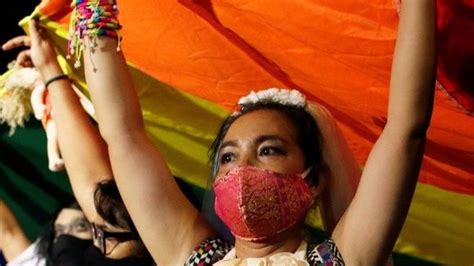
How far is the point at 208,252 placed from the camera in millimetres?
1486

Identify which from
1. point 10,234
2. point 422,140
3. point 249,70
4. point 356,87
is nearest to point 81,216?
point 10,234

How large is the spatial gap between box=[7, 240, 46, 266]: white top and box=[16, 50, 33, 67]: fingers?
47cm

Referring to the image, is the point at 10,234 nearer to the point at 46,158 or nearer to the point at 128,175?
the point at 46,158

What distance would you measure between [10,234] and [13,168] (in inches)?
7.2

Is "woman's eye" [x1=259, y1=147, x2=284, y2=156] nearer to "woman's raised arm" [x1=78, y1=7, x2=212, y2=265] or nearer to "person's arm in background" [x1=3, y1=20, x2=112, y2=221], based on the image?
"woman's raised arm" [x1=78, y1=7, x2=212, y2=265]

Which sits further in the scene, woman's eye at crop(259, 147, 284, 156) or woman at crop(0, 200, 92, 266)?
woman at crop(0, 200, 92, 266)

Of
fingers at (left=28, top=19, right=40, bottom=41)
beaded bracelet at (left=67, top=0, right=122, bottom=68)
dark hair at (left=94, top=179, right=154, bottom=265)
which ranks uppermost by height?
beaded bracelet at (left=67, top=0, right=122, bottom=68)

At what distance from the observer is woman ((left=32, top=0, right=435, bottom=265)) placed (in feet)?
4.39

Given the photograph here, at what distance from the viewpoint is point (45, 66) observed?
192cm

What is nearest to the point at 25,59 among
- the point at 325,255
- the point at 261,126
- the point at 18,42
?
the point at 18,42

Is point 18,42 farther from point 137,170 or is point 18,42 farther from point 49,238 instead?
point 137,170

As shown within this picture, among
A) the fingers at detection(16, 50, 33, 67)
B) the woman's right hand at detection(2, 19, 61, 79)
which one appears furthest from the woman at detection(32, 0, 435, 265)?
the fingers at detection(16, 50, 33, 67)

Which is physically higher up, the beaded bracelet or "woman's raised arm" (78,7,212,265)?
the beaded bracelet

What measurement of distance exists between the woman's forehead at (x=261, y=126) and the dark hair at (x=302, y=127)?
1 cm
